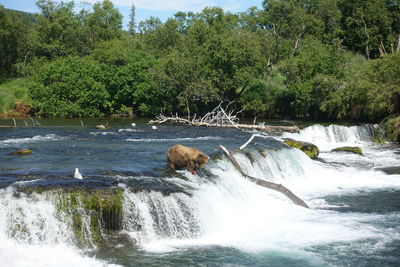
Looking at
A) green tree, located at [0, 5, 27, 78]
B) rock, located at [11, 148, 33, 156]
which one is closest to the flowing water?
rock, located at [11, 148, 33, 156]

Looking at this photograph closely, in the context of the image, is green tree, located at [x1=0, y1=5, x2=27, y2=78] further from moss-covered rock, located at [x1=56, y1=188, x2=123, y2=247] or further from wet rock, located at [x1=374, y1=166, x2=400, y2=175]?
moss-covered rock, located at [x1=56, y1=188, x2=123, y2=247]

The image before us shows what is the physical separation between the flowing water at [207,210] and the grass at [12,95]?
24486 mm

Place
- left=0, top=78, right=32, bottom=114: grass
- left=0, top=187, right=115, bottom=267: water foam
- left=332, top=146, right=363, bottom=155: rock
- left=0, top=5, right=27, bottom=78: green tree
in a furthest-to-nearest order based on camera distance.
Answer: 1. left=0, top=5, right=27, bottom=78: green tree
2. left=0, top=78, right=32, bottom=114: grass
3. left=332, top=146, right=363, bottom=155: rock
4. left=0, top=187, right=115, bottom=267: water foam

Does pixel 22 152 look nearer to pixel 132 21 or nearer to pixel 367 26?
pixel 367 26

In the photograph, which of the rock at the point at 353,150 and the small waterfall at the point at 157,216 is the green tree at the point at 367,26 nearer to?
the rock at the point at 353,150

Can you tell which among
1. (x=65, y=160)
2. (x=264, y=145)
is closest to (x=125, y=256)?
(x=65, y=160)

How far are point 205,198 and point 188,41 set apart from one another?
3427 cm

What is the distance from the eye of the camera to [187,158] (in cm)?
1881

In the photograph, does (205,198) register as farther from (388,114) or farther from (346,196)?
(388,114)

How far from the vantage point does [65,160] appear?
21266mm

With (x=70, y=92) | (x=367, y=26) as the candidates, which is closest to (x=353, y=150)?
(x=70, y=92)

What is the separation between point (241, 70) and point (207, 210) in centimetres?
2810

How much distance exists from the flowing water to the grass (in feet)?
80.3

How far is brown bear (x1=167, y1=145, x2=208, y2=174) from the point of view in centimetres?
1878
